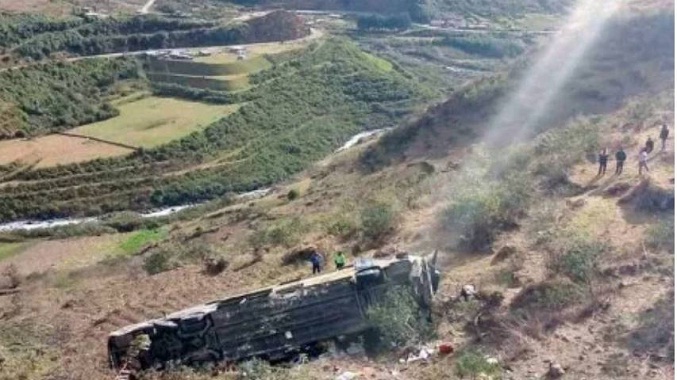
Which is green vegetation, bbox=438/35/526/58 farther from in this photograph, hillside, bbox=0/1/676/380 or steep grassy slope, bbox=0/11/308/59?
hillside, bbox=0/1/676/380

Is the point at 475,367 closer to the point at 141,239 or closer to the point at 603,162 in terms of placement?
the point at 603,162

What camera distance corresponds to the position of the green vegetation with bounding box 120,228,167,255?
3759 cm

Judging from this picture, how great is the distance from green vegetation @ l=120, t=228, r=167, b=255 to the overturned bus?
22.1m

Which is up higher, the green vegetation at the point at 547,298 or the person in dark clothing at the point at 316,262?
the green vegetation at the point at 547,298

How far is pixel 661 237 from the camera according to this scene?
52.6ft

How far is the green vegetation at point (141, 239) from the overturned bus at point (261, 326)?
22149 mm

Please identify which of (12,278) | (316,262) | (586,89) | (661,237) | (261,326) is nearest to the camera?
(261,326)

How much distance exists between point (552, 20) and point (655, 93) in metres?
67.9

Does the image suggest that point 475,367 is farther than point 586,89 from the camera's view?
No

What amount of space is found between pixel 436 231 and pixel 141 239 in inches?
867

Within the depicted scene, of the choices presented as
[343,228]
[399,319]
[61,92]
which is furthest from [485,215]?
[61,92]

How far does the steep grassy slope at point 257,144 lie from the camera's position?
1785 inches

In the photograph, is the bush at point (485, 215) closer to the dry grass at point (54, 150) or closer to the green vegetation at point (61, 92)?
the dry grass at point (54, 150)

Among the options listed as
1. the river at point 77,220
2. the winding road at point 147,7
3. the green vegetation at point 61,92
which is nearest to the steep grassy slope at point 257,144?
the river at point 77,220
